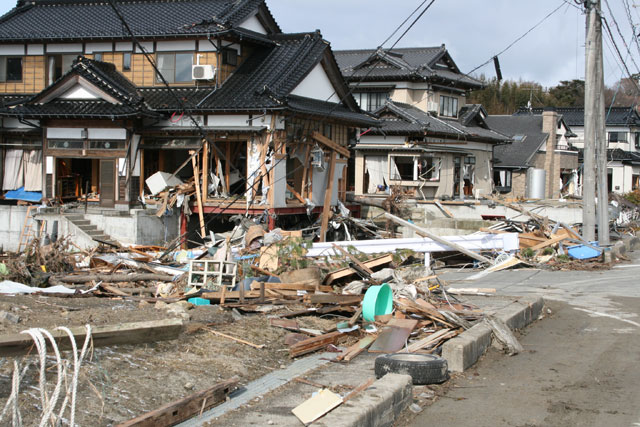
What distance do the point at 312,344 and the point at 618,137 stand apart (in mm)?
60603

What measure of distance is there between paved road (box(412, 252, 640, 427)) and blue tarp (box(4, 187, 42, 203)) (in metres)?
20.6

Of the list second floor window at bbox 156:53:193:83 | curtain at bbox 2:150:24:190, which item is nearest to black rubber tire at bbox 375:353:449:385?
second floor window at bbox 156:53:193:83

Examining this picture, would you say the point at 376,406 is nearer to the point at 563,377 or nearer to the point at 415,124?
the point at 563,377

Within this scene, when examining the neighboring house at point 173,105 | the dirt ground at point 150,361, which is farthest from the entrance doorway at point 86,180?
the dirt ground at point 150,361

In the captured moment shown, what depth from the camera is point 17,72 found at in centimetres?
2789

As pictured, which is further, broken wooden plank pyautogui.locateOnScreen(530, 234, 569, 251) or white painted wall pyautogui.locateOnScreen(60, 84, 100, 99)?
white painted wall pyautogui.locateOnScreen(60, 84, 100, 99)

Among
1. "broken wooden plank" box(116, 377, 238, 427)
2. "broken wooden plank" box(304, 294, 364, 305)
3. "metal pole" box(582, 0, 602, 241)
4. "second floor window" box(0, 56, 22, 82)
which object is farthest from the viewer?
"second floor window" box(0, 56, 22, 82)

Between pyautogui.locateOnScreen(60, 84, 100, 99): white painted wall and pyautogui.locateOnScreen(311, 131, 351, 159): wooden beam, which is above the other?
pyautogui.locateOnScreen(60, 84, 100, 99): white painted wall

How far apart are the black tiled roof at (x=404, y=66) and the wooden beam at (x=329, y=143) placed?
10358 mm

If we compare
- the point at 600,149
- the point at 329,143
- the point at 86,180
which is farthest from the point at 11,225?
the point at 600,149

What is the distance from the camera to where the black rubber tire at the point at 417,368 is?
8.03m

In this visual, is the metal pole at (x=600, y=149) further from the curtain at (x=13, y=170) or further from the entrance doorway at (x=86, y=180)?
the curtain at (x=13, y=170)

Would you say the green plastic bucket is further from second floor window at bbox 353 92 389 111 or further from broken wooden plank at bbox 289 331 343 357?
second floor window at bbox 353 92 389 111

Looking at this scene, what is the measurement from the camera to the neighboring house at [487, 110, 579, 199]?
160 ft
